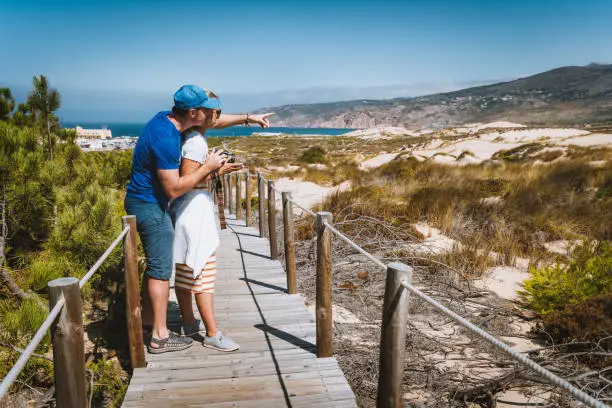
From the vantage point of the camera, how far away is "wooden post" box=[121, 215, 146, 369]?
8.93 feet

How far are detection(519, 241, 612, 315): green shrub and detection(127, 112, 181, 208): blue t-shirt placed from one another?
393cm

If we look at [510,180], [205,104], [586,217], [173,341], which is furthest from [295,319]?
[510,180]

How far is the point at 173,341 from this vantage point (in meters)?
3.12

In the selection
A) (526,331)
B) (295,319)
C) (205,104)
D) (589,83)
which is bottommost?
(526,331)

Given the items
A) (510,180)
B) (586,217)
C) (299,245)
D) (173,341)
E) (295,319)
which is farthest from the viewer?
(510,180)

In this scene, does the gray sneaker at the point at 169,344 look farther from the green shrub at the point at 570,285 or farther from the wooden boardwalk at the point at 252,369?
the green shrub at the point at 570,285

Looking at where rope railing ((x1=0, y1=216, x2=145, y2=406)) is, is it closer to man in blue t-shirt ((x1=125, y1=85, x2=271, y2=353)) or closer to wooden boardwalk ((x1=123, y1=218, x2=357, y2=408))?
wooden boardwalk ((x1=123, y1=218, x2=357, y2=408))

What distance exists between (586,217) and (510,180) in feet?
Answer: 10.7

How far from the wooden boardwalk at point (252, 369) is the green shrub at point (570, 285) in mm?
2561

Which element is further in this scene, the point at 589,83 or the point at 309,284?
the point at 589,83

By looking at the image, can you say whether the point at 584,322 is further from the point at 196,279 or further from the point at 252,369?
the point at 196,279

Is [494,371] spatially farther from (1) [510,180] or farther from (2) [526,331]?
(1) [510,180]

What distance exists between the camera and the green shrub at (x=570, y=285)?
4.24 meters

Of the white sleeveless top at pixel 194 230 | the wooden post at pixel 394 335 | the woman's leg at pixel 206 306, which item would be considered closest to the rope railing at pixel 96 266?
the white sleeveless top at pixel 194 230
